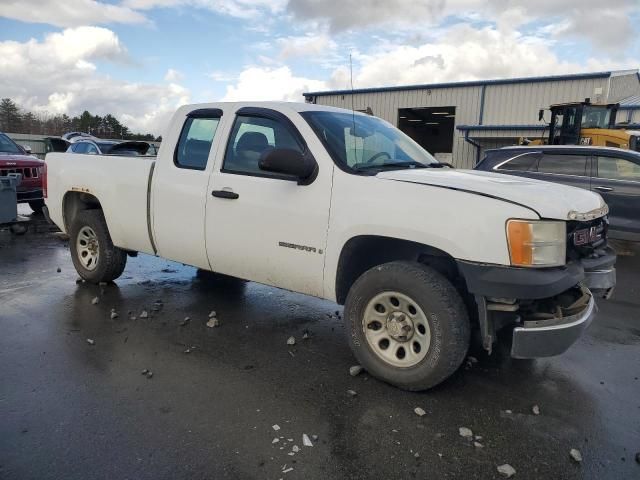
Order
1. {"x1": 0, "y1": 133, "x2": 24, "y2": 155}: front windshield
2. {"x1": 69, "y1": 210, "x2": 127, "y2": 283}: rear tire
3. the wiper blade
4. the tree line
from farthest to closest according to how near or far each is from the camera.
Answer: the tree line → {"x1": 0, "y1": 133, "x2": 24, "y2": 155}: front windshield → {"x1": 69, "y1": 210, "x2": 127, "y2": 283}: rear tire → the wiper blade

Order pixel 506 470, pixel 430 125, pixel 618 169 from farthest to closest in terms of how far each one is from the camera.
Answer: pixel 430 125 → pixel 618 169 → pixel 506 470

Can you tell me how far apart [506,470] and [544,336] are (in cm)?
83

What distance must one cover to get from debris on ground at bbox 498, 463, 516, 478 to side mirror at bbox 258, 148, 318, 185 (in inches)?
88.0

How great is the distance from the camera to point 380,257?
375 cm

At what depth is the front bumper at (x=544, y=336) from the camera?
2.93 meters

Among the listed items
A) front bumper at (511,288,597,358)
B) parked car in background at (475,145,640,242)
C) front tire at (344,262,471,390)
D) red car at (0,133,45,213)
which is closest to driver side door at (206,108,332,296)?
front tire at (344,262,471,390)

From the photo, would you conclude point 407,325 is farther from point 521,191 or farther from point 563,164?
point 563,164

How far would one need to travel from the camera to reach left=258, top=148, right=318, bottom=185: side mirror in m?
3.46

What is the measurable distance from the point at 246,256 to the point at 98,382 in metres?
1.44

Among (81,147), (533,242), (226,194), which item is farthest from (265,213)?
(81,147)

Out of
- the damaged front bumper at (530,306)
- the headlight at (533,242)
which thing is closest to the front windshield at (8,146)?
the damaged front bumper at (530,306)

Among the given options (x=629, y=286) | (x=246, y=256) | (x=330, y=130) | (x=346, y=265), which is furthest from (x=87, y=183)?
(x=629, y=286)

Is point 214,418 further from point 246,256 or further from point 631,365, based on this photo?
point 631,365

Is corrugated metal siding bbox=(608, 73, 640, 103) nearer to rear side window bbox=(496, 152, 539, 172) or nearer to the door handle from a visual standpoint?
rear side window bbox=(496, 152, 539, 172)
